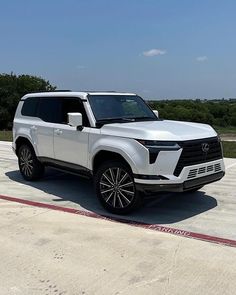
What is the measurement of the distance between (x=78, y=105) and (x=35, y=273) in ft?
11.7

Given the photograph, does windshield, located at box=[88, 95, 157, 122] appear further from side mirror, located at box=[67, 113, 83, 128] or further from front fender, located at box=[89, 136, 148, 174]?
front fender, located at box=[89, 136, 148, 174]

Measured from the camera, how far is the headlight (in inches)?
235

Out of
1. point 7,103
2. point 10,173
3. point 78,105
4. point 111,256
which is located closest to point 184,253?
point 111,256

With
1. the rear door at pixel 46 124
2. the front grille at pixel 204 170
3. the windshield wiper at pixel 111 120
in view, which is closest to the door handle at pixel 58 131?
the rear door at pixel 46 124

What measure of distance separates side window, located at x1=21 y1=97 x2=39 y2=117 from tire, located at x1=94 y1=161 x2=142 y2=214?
8.47 ft

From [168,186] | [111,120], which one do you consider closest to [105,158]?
[111,120]

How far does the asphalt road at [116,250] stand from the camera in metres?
4.15

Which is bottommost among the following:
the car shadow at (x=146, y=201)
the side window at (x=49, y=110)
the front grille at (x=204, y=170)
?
the car shadow at (x=146, y=201)

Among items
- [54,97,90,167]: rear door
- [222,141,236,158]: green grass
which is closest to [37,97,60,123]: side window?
[54,97,90,167]: rear door

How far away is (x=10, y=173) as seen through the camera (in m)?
10.0

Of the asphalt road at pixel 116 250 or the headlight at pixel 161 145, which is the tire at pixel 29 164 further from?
the headlight at pixel 161 145

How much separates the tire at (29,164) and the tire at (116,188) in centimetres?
236

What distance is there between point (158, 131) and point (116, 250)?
189cm

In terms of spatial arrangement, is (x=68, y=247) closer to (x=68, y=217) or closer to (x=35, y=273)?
(x=35, y=273)
